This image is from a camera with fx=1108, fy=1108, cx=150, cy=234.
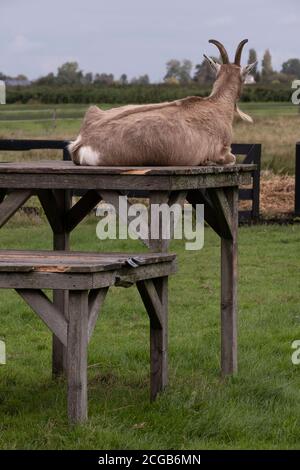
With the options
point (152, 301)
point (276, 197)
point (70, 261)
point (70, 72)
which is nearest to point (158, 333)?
point (152, 301)

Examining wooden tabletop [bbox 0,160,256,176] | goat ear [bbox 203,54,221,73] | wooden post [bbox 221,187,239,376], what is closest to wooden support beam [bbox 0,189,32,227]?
wooden tabletop [bbox 0,160,256,176]

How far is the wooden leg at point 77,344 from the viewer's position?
19.6 feet

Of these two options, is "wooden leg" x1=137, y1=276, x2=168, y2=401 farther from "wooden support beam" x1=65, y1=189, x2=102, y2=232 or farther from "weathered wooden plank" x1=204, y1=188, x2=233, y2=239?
"wooden support beam" x1=65, y1=189, x2=102, y2=232

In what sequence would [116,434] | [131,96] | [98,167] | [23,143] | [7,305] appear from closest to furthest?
[116,434], [98,167], [7,305], [23,143], [131,96]

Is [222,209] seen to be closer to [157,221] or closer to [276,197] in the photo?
[157,221]

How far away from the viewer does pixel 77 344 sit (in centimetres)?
598

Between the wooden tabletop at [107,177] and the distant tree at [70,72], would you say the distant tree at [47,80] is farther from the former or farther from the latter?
the wooden tabletop at [107,177]

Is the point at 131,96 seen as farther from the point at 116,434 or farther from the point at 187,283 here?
the point at 116,434

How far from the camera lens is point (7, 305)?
10.9 meters

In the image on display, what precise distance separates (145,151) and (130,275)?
1.12m

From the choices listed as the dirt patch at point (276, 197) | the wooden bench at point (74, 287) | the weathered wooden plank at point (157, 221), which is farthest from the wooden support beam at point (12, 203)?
the dirt patch at point (276, 197)

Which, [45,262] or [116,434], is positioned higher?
[45,262]

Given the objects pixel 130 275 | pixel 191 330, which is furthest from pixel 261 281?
pixel 130 275

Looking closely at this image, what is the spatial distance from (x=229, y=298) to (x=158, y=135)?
4.72ft
